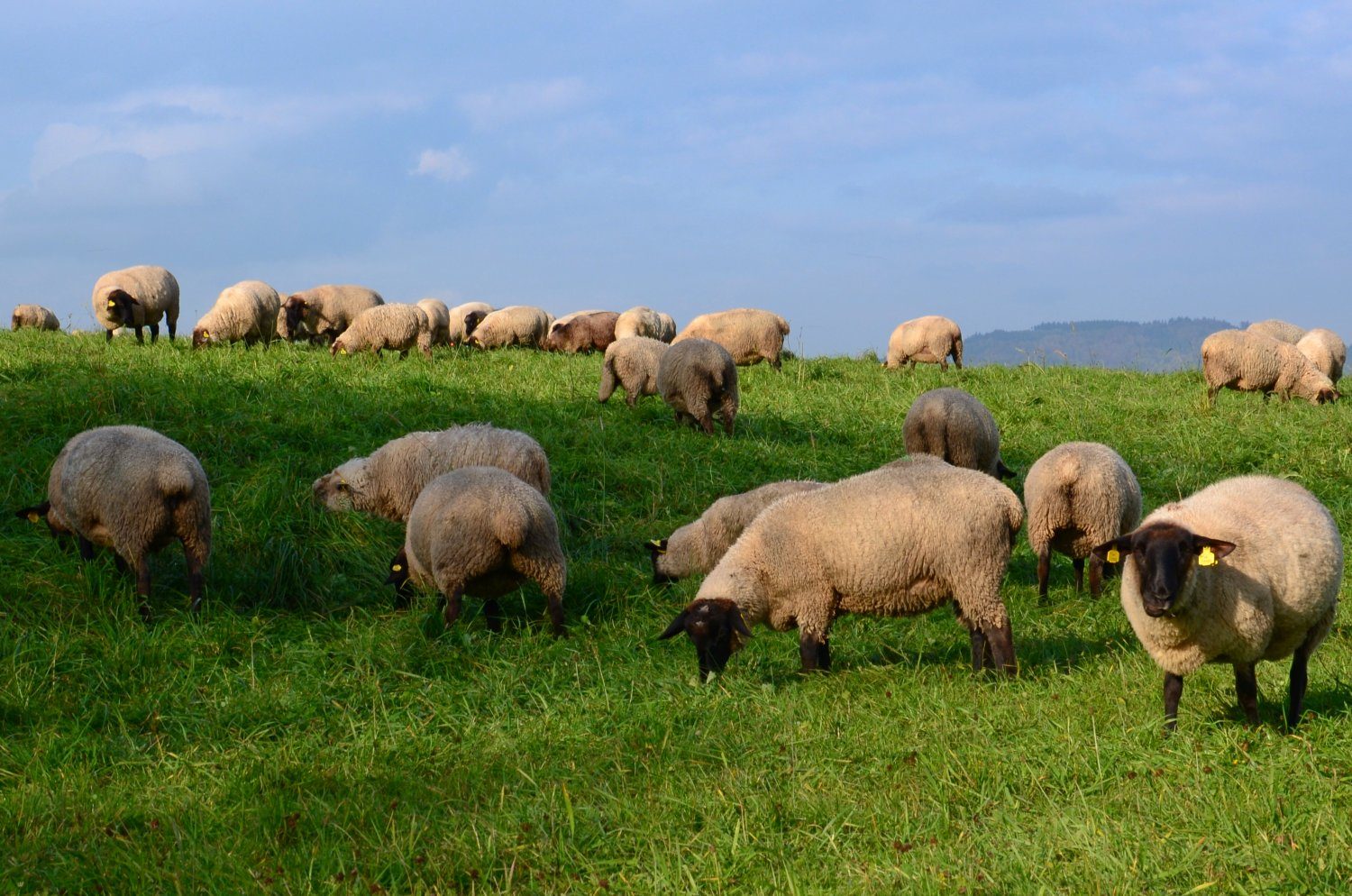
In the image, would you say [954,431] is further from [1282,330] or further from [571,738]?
[1282,330]

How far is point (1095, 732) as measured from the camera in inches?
204

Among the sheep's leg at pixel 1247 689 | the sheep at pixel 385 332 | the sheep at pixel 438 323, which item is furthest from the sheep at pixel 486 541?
the sheep at pixel 438 323

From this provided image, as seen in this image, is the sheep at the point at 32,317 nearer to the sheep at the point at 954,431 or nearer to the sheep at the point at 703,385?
the sheep at the point at 703,385

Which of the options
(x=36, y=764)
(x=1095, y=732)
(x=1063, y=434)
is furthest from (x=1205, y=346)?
(x=36, y=764)

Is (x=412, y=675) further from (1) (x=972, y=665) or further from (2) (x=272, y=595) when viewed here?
(1) (x=972, y=665)

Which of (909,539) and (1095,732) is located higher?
(909,539)

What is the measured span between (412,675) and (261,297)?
1585cm

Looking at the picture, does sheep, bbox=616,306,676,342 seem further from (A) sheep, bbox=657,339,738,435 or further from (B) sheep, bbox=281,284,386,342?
(A) sheep, bbox=657,339,738,435

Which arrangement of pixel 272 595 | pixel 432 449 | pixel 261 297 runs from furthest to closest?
pixel 261 297 → pixel 432 449 → pixel 272 595

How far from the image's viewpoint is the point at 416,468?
9.70m

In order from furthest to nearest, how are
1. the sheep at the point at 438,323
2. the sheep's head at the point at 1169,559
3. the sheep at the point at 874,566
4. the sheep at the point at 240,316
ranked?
the sheep at the point at 438,323 < the sheep at the point at 240,316 < the sheep at the point at 874,566 < the sheep's head at the point at 1169,559

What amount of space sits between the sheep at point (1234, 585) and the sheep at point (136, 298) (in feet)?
56.7

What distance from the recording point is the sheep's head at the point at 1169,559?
16.6 feet

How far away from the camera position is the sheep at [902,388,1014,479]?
11.4 metres
